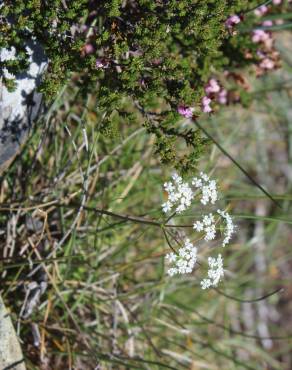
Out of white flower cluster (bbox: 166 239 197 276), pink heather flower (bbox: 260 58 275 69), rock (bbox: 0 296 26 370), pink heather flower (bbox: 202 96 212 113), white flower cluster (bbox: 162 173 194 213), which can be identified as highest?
pink heather flower (bbox: 260 58 275 69)

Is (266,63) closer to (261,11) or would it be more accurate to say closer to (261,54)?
(261,54)

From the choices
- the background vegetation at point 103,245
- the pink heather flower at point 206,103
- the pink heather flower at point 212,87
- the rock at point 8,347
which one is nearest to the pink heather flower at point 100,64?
the background vegetation at point 103,245

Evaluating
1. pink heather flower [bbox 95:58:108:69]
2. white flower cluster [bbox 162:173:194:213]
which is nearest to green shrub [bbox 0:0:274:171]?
pink heather flower [bbox 95:58:108:69]

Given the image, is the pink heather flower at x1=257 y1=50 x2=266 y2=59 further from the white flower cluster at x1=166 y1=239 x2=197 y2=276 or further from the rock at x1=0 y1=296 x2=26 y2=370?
the rock at x1=0 y1=296 x2=26 y2=370

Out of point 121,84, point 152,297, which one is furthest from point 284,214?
point 121,84

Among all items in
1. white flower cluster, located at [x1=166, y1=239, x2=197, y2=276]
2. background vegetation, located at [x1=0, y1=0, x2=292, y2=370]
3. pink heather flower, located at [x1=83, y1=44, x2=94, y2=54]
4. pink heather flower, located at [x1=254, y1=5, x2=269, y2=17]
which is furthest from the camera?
pink heather flower, located at [x1=254, y1=5, x2=269, y2=17]

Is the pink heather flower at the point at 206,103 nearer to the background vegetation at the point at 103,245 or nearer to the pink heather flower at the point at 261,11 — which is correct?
the background vegetation at the point at 103,245

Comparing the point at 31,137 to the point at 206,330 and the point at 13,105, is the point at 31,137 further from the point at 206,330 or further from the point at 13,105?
the point at 206,330

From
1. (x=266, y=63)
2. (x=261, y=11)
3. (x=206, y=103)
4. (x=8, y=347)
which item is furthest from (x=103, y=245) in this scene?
(x=261, y=11)
